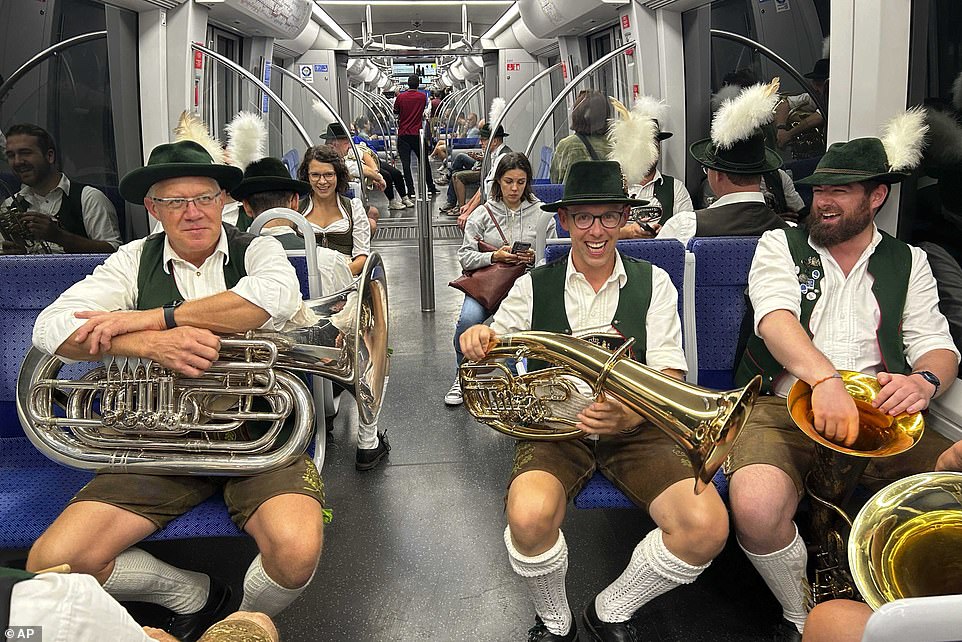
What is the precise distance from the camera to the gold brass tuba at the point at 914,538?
156cm

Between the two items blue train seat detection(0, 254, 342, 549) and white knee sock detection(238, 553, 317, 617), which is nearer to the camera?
white knee sock detection(238, 553, 317, 617)

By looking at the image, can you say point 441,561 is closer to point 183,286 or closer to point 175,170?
point 183,286

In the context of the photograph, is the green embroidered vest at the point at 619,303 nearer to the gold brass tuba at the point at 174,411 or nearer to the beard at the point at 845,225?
the beard at the point at 845,225

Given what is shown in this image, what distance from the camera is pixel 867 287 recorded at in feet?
8.56

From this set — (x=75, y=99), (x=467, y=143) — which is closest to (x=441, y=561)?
(x=75, y=99)

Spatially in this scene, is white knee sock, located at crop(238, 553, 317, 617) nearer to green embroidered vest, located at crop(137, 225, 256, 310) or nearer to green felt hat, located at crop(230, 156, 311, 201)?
green embroidered vest, located at crop(137, 225, 256, 310)

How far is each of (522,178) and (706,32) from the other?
7.00ft

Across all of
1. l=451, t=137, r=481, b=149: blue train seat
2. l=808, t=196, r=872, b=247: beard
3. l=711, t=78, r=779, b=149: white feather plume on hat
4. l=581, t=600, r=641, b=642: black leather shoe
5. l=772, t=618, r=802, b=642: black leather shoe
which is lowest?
l=772, t=618, r=802, b=642: black leather shoe

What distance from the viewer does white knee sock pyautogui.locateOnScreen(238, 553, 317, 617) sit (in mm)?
2215

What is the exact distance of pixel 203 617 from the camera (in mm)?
2516

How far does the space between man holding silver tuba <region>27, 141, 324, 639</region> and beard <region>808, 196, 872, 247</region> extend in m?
1.86

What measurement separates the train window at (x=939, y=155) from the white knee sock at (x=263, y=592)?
8.11ft

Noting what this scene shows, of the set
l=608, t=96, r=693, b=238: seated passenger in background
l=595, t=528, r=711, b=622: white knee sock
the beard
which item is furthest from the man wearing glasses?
l=608, t=96, r=693, b=238: seated passenger in background

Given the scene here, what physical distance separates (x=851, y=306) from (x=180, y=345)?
2.23m
